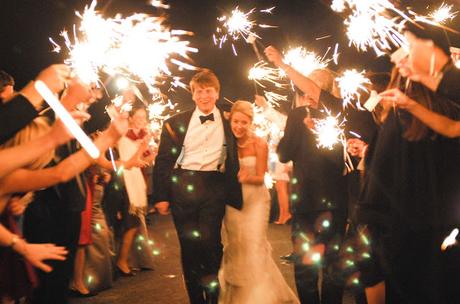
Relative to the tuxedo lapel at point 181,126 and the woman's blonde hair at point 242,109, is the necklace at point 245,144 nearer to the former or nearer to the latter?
the woman's blonde hair at point 242,109

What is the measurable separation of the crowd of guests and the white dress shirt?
2cm

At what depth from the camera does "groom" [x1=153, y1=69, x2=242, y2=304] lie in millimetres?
5059

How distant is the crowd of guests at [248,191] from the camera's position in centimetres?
305

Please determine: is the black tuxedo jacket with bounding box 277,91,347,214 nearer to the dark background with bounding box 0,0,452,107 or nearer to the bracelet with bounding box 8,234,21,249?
the bracelet with bounding box 8,234,21,249

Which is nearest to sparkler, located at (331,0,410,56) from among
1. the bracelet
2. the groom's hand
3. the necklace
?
the necklace

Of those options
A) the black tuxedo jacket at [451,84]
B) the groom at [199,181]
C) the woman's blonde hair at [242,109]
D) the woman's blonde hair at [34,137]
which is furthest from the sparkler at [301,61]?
the woman's blonde hair at [34,137]

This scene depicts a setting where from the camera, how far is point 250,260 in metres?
5.48

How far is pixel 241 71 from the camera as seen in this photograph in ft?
56.4

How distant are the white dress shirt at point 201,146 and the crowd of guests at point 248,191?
2 centimetres

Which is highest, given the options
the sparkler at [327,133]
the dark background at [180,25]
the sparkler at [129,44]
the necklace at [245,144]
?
the dark background at [180,25]

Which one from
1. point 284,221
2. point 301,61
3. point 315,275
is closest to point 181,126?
point 315,275

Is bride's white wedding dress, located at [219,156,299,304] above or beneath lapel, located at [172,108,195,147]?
beneath

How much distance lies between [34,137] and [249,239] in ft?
9.24

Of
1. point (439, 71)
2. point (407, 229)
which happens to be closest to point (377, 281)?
point (407, 229)
